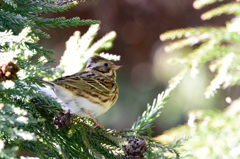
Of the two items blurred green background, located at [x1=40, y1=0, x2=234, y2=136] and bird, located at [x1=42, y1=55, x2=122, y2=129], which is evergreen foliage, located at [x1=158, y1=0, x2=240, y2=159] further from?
blurred green background, located at [x1=40, y1=0, x2=234, y2=136]

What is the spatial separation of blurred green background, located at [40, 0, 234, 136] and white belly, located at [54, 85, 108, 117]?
1407 millimetres

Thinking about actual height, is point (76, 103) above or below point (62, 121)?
above

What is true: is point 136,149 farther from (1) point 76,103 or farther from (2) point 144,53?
(2) point 144,53

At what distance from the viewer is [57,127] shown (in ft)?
2.99

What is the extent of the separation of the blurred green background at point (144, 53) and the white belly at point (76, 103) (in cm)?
141

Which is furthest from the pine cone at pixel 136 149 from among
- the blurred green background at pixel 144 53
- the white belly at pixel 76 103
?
the blurred green background at pixel 144 53

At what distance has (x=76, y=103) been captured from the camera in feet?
4.46

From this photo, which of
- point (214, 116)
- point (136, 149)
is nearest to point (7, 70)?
point (136, 149)

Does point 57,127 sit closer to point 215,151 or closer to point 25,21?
point 25,21

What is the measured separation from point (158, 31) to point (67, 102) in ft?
6.19

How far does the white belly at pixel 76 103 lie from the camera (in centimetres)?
131

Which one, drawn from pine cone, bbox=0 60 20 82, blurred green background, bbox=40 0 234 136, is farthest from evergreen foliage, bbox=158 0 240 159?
blurred green background, bbox=40 0 234 136

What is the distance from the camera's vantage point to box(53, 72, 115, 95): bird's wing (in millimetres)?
1299

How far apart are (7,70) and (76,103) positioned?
0.72m
